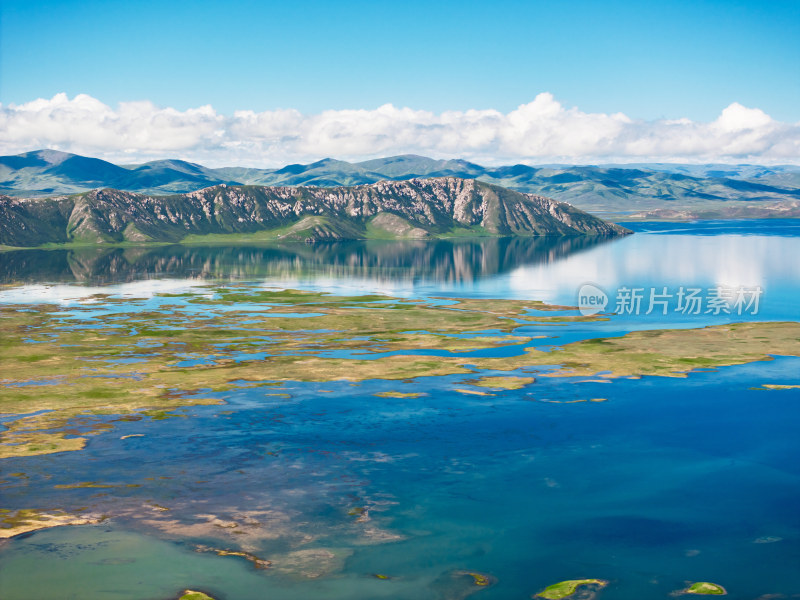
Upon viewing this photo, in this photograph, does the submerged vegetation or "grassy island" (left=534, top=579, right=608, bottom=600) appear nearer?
"grassy island" (left=534, top=579, right=608, bottom=600)

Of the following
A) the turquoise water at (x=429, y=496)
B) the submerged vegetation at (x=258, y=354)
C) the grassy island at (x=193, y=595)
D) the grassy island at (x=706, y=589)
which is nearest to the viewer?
the grassy island at (x=193, y=595)

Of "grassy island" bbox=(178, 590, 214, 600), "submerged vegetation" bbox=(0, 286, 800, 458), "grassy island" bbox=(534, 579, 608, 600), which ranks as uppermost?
"submerged vegetation" bbox=(0, 286, 800, 458)

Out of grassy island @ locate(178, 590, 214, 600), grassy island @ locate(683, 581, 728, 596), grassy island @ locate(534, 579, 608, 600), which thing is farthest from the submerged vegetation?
grassy island @ locate(683, 581, 728, 596)

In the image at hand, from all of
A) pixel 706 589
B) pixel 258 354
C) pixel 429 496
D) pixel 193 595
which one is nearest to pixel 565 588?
pixel 706 589

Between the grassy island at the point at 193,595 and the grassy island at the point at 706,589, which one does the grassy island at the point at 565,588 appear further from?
the grassy island at the point at 193,595

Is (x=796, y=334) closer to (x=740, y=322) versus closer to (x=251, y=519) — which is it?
(x=740, y=322)

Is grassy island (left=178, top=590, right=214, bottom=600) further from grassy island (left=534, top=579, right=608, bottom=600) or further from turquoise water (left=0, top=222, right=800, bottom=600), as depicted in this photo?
grassy island (left=534, top=579, right=608, bottom=600)

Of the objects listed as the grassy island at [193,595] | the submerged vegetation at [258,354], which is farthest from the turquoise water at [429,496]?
the submerged vegetation at [258,354]

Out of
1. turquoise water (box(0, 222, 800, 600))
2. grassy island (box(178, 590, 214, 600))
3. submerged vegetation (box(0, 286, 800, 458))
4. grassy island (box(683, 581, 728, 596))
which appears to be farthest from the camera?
submerged vegetation (box(0, 286, 800, 458))

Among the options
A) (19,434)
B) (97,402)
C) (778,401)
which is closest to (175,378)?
(97,402)
